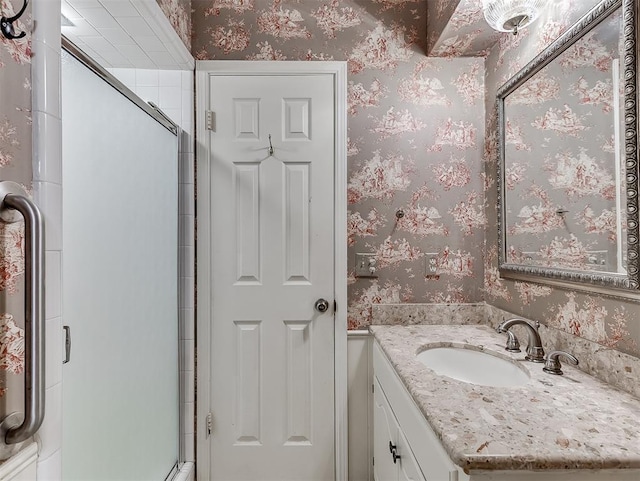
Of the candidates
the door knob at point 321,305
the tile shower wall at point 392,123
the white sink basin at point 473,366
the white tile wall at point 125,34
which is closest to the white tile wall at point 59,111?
the white tile wall at point 125,34

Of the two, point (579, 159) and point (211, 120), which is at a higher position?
point (211, 120)

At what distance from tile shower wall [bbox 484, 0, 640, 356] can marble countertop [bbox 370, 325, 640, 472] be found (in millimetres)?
152

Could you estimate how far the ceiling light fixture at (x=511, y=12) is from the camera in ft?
4.07

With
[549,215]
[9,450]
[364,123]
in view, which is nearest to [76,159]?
[9,450]

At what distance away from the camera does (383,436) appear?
4.68ft

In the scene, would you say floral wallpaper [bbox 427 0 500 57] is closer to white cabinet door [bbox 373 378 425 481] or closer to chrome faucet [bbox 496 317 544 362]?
chrome faucet [bbox 496 317 544 362]

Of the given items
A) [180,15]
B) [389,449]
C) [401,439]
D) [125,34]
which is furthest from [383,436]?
[180,15]

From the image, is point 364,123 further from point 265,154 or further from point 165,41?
point 165,41

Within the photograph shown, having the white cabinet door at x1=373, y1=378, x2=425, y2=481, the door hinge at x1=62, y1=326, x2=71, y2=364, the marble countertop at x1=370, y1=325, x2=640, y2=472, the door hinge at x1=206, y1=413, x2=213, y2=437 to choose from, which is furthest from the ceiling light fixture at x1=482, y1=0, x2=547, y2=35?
the door hinge at x1=206, y1=413, x2=213, y2=437

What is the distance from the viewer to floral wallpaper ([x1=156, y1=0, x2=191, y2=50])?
4.75 ft

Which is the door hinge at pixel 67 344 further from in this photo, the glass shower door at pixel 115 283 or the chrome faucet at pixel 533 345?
the chrome faucet at pixel 533 345

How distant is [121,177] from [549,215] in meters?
1.49

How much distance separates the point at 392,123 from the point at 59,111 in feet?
4.54

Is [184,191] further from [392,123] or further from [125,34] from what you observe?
[392,123]
